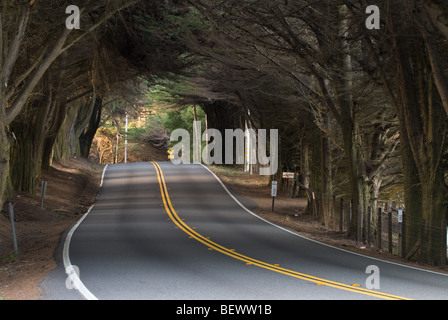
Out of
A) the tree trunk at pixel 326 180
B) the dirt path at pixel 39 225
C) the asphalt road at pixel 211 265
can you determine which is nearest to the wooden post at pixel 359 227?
the asphalt road at pixel 211 265

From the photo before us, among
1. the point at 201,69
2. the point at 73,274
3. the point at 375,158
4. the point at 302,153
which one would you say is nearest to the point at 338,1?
the point at 73,274

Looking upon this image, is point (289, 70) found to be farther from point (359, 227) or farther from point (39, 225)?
point (39, 225)

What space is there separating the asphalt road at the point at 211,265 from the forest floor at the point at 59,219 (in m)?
0.55

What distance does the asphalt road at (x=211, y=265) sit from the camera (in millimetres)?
10234

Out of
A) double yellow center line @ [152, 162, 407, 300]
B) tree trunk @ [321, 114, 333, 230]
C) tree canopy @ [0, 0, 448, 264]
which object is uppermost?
tree canopy @ [0, 0, 448, 264]

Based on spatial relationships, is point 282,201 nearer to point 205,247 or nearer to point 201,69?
point 201,69

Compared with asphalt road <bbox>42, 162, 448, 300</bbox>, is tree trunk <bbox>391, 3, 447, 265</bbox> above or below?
above

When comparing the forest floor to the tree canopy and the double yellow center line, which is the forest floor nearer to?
the tree canopy

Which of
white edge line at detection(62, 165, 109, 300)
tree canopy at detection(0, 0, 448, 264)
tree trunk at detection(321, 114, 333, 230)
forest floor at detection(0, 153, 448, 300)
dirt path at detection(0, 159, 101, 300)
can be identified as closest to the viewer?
white edge line at detection(62, 165, 109, 300)

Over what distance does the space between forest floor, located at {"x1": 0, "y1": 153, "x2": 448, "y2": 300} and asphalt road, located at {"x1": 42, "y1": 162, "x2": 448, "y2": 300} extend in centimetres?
55

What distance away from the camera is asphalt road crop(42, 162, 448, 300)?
33.6 ft

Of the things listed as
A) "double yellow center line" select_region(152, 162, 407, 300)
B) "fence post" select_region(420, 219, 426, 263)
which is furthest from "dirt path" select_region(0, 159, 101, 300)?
"fence post" select_region(420, 219, 426, 263)

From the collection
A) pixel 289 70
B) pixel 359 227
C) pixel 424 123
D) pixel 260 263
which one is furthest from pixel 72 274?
pixel 289 70

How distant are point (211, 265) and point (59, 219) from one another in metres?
15.2
